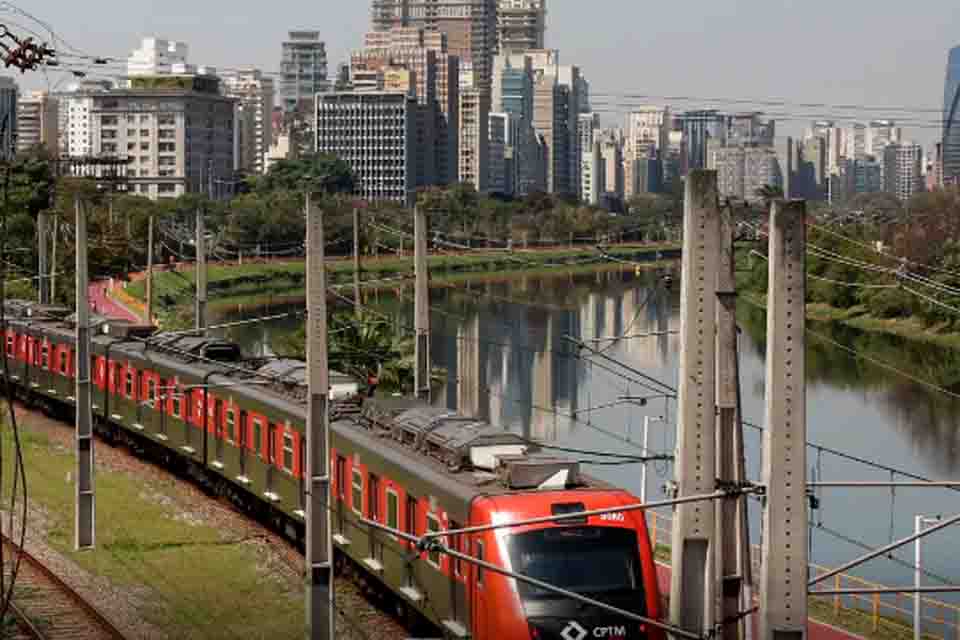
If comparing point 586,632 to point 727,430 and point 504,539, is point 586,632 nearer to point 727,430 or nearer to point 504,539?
point 504,539

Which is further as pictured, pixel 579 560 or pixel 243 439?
pixel 243 439

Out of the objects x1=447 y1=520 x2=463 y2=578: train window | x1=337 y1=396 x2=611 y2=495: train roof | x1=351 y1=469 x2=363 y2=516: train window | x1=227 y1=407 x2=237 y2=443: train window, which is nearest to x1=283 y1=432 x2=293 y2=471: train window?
x1=337 y1=396 x2=611 y2=495: train roof

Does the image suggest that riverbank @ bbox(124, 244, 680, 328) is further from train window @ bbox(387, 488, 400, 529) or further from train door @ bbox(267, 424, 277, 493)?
train window @ bbox(387, 488, 400, 529)

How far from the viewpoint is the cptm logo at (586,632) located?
15.4 m

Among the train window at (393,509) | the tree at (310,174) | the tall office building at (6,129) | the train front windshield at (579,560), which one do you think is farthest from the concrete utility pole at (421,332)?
the tree at (310,174)

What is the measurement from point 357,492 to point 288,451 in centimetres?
327

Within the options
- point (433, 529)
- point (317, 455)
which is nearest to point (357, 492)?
point (317, 455)

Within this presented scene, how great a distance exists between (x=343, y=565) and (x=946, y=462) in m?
25.0

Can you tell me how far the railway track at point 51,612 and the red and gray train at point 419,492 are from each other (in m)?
3.22

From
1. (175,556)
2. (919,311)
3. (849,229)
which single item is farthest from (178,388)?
(849,229)

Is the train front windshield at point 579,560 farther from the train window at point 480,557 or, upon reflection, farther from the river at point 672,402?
the river at point 672,402

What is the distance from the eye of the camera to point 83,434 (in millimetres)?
25797

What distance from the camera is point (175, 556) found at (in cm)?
2511

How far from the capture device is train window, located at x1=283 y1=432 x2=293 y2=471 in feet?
77.8
